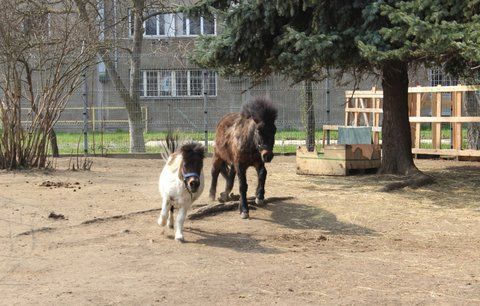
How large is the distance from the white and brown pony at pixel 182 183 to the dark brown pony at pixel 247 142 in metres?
1.32

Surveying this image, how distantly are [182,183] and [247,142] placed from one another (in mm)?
1914

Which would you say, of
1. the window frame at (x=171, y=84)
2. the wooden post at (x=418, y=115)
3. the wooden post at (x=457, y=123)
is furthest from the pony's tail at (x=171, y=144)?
the window frame at (x=171, y=84)

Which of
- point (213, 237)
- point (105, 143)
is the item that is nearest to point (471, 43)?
point (213, 237)

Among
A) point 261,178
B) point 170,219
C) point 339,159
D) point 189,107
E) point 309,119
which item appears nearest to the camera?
point 170,219

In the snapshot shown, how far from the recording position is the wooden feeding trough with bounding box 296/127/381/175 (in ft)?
48.3

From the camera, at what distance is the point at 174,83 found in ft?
85.1

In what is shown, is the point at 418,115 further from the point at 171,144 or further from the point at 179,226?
the point at 179,226

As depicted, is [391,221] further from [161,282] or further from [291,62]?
[161,282]

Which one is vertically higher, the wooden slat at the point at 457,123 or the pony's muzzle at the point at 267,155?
the wooden slat at the point at 457,123

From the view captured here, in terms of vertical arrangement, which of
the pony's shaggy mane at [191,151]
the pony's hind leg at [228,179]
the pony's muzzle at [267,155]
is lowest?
the pony's hind leg at [228,179]

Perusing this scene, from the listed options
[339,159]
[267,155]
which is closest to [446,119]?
[339,159]

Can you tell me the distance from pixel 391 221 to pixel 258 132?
94.5 inches

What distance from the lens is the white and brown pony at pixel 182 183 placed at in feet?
29.2

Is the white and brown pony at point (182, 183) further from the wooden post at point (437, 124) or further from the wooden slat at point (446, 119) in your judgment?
the wooden post at point (437, 124)
